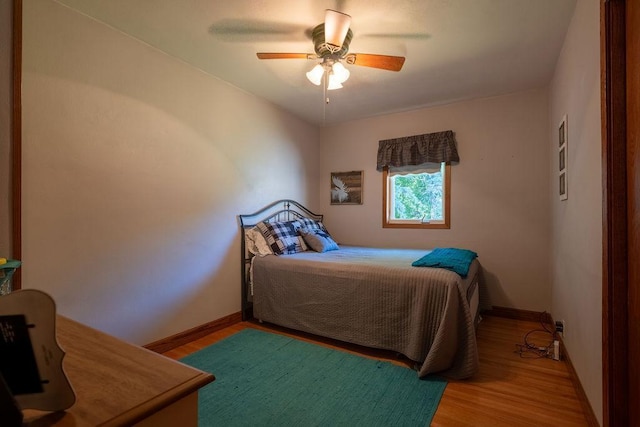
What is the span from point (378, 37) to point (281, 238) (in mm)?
2008

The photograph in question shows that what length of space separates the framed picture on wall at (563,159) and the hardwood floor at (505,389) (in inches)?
49.6

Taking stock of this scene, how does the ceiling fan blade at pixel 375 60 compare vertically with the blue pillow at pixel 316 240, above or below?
above

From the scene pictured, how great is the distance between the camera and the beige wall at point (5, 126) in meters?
1.59

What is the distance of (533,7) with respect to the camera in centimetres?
188

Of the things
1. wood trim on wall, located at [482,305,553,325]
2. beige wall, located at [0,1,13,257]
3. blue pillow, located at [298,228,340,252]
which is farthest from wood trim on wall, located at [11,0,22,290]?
wood trim on wall, located at [482,305,553,325]

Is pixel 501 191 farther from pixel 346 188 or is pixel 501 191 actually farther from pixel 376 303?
pixel 376 303

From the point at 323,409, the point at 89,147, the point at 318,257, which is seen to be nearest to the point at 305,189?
the point at 318,257

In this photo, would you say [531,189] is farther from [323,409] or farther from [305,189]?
[323,409]

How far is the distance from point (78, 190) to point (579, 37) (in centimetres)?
327

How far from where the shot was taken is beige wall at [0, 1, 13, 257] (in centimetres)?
159

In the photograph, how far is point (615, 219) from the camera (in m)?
1.21

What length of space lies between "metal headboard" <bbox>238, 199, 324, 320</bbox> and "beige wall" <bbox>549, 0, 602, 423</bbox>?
2.68 m

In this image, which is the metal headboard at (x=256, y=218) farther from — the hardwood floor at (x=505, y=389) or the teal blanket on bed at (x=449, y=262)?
the teal blanket on bed at (x=449, y=262)

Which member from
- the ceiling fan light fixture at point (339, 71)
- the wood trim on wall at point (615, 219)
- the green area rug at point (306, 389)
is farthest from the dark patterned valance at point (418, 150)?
the green area rug at point (306, 389)
